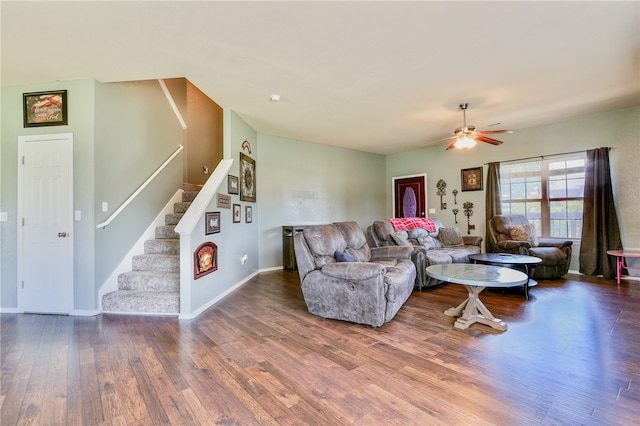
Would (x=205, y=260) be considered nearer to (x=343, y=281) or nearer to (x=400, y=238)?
(x=343, y=281)

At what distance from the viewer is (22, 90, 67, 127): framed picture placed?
3.17m

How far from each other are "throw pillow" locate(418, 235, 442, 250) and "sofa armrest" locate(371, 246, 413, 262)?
0.82 meters

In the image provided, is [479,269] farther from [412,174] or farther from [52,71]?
[52,71]

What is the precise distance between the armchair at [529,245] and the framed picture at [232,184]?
14.6ft

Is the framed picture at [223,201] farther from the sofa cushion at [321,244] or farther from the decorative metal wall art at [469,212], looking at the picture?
the decorative metal wall art at [469,212]

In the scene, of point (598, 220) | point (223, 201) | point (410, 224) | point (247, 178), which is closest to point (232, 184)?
point (223, 201)

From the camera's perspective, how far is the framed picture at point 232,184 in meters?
4.10

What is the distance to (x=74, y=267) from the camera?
315 cm

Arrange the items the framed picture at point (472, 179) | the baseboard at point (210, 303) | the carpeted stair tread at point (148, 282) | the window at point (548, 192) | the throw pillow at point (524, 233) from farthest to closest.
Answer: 1. the framed picture at point (472, 179)
2. the window at point (548, 192)
3. the throw pillow at point (524, 233)
4. the carpeted stair tread at point (148, 282)
5. the baseboard at point (210, 303)

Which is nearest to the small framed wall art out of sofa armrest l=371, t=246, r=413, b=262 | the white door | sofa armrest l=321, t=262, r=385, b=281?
the white door

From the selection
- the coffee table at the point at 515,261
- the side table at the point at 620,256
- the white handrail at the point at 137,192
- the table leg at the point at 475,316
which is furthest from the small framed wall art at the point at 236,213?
the side table at the point at 620,256

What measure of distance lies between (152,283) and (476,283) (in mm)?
3491

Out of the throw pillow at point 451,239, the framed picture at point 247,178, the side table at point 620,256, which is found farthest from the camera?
the throw pillow at point 451,239

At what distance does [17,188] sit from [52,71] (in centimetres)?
138
